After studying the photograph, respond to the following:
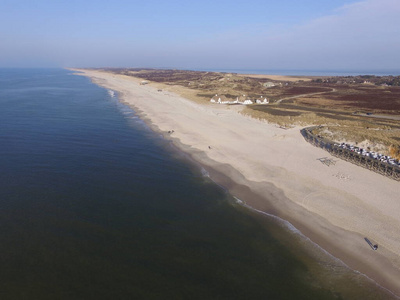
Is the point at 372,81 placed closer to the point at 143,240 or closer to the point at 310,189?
the point at 310,189

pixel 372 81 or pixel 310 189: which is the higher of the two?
pixel 372 81

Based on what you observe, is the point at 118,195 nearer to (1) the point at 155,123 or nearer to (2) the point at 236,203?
(2) the point at 236,203

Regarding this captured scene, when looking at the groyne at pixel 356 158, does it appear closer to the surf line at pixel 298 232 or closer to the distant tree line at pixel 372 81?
the surf line at pixel 298 232

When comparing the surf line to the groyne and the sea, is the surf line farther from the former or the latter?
the groyne

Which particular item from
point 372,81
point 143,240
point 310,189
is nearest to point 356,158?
point 310,189

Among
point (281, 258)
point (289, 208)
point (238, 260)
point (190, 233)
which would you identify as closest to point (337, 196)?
point (289, 208)

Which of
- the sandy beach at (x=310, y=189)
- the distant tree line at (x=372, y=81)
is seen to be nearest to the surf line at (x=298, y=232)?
the sandy beach at (x=310, y=189)

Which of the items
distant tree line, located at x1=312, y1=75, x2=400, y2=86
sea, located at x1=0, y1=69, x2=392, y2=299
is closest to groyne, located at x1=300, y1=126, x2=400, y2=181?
sea, located at x1=0, y1=69, x2=392, y2=299

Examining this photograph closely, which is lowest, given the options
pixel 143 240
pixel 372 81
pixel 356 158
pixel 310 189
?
pixel 143 240
